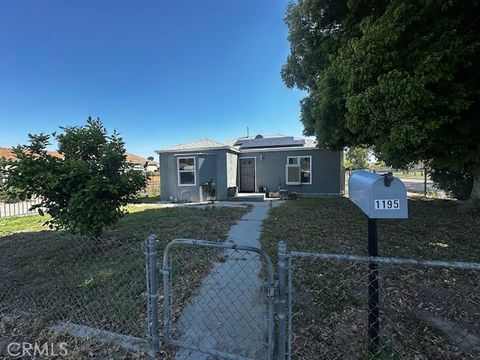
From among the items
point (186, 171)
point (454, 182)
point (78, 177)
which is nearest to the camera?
point (78, 177)

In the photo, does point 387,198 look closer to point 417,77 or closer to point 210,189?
point 417,77

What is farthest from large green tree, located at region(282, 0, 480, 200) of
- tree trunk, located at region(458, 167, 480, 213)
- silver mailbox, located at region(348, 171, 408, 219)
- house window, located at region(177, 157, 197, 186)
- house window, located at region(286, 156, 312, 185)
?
house window, located at region(177, 157, 197, 186)

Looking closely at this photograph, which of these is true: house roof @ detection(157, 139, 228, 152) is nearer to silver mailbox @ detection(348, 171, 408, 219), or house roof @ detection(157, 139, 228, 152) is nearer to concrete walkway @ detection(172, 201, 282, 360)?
concrete walkway @ detection(172, 201, 282, 360)

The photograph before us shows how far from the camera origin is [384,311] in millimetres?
2779

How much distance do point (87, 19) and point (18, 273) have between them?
8.12 m

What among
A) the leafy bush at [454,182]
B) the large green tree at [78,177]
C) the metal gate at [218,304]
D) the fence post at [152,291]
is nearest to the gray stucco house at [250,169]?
the leafy bush at [454,182]

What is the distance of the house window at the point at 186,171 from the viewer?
13.2 m

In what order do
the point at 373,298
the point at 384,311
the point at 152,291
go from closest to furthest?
the point at 373,298, the point at 152,291, the point at 384,311

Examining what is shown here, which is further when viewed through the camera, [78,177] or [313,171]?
[313,171]

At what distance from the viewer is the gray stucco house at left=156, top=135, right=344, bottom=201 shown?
1297 cm

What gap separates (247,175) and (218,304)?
12167 mm

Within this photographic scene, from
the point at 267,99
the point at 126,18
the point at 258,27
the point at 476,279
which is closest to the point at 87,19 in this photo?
the point at 126,18

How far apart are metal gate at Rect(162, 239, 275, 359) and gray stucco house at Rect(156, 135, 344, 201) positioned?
8733 millimetres

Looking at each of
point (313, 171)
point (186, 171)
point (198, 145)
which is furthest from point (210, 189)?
point (313, 171)
